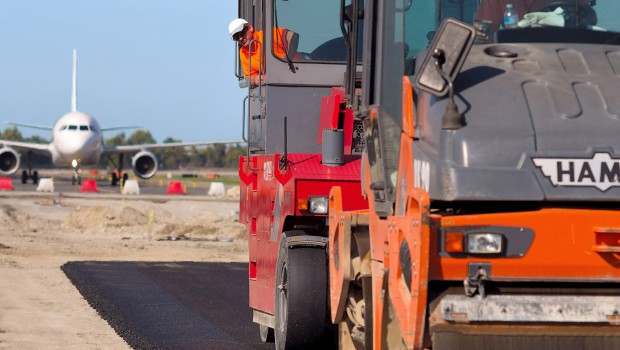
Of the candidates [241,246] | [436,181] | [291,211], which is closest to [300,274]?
[291,211]

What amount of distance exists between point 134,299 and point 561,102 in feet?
33.7

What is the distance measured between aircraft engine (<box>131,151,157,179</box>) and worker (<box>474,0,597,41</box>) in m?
57.2

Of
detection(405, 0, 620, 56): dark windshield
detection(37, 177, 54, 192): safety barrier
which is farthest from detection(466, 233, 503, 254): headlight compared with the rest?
detection(37, 177, 54, 192): safety barrier

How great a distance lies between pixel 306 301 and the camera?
9.45 m

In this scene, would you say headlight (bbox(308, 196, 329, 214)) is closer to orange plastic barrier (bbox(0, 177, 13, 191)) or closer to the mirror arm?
the mirror arm

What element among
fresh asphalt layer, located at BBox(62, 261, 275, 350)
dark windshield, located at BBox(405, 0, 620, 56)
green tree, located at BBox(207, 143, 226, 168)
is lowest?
fresh asphalt layer, located at BBox(62, 261, 275, 350)

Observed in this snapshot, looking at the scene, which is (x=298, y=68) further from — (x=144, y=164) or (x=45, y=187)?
(x=144, y=164)

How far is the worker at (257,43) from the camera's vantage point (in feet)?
36.8

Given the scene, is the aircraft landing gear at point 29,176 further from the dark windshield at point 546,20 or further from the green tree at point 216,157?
the green tree at point 216,157

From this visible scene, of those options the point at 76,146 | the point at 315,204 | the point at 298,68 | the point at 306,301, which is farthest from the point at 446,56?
the point at 76,146

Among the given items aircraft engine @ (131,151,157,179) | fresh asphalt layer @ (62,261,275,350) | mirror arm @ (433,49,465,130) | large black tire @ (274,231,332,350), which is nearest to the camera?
mirror arm @ (433,49,465,130)

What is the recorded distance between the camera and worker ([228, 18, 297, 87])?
11203 mm

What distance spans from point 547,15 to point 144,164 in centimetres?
5785

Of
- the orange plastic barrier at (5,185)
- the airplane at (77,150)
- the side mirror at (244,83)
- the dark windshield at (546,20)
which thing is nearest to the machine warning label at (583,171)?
the dark windshield at (546,20)
